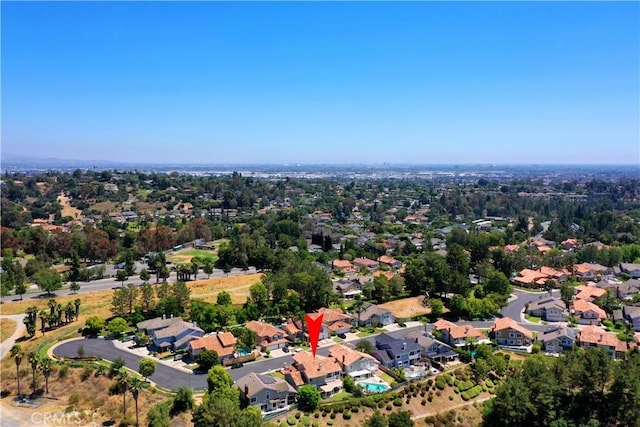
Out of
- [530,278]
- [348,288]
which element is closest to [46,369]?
[348,288]

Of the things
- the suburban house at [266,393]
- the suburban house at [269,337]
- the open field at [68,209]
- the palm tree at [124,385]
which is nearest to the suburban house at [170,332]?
the suburban house at [269,337]

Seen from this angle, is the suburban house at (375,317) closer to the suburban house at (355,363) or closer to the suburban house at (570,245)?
the suburban house at (355,363)

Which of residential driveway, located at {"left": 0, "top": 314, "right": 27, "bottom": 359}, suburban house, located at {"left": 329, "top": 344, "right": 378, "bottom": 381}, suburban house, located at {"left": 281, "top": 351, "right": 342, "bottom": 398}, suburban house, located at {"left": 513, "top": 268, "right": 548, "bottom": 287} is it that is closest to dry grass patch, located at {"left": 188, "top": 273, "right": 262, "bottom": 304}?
residential driveway, located at {"left": 0, "top": 314, "right": 27, "bottom": 359}

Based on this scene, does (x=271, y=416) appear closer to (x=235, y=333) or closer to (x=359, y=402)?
(x=359, y=402)

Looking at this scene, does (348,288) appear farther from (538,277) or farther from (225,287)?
(538,277)

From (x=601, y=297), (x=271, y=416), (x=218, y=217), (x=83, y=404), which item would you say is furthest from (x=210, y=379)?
(x=218, y=217)

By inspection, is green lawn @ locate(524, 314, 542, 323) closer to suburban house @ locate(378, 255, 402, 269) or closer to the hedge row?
the hedge row
